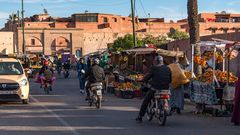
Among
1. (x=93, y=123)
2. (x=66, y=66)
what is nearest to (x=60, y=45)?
(x=66, y=66)

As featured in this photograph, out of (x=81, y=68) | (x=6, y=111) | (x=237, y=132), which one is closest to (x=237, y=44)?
(x=237, y=132)

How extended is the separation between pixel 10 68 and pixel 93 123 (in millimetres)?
8434

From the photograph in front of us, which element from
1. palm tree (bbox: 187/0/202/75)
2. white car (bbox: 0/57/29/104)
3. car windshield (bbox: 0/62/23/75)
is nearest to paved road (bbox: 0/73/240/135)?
white car (bbox: 0/57/29/104)

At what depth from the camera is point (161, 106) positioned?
13648mm

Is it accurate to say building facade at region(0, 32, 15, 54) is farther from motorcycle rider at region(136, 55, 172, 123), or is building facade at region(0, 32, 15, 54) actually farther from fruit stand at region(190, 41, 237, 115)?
motorcycle rider at region(136, 55, 172, 123)

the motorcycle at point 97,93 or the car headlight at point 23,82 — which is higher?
the car headlight at point 23,82

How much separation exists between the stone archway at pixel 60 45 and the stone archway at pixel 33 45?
2.48 m

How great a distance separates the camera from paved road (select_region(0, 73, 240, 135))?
12421 mm

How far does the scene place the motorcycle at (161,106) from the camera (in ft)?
44.2

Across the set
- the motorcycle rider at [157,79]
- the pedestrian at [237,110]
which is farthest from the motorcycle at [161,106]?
the pedestrian at [237,110]

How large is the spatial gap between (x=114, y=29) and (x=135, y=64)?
251 ft

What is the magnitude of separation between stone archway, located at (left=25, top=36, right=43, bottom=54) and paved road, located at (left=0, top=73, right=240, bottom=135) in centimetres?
8825

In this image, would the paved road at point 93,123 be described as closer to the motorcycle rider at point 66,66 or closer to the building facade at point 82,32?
the motorcycle rider at point 66,66

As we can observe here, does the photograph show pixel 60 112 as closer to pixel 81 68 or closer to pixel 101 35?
pixel 81 68
